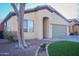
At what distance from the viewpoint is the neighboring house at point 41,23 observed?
559cm

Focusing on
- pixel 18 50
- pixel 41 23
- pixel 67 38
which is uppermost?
Result: pixel 41 23

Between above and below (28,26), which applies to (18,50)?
below

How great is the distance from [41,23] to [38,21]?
51 mm

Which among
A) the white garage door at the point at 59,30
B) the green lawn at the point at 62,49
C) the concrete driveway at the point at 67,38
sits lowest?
the green lawn at the point at 62,49

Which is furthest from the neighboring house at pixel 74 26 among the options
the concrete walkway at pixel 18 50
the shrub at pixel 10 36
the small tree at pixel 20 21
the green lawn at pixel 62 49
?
the shrub at pixel 10 36

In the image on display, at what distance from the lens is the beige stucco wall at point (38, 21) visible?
5.59 m

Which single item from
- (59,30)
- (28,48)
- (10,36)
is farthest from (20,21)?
(59,30)

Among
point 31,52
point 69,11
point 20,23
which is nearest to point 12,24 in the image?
point 20,23

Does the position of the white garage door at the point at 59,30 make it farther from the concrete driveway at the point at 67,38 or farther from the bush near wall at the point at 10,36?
the bush near wall at the point at 10,36

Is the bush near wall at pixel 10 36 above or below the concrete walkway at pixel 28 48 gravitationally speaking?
above

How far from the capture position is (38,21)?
5.63 metres

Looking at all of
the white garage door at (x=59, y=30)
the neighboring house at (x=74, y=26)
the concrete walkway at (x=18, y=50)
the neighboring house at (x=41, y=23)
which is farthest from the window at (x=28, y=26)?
the neighboring house at (x=74, y=26)

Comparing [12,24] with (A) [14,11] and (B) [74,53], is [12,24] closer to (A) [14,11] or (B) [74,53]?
(A) [14,11]

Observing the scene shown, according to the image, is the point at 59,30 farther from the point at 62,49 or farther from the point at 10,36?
the point at 10,36
